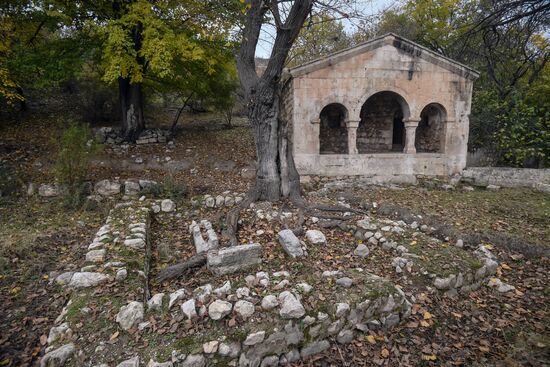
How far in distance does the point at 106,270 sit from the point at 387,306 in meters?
3.57

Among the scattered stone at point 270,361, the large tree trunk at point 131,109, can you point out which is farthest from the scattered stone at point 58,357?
A: the large tree trunk at point 131,109

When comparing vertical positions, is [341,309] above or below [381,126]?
below

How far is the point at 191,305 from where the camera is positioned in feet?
10.8

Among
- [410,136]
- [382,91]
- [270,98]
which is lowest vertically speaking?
[410,136]

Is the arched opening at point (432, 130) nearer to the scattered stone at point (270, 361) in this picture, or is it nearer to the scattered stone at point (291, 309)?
the scattered stone at point (291, 309)

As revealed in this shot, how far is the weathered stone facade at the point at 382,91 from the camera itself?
922cm

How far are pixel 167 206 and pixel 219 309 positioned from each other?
411 centimetres

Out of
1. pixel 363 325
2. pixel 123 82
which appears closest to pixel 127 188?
pixel 123 82

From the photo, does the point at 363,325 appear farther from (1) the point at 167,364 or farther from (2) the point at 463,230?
(2) the point at 463,230

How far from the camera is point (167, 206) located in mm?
6809

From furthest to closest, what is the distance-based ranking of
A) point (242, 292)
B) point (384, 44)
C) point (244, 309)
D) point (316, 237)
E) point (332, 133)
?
point (332, 133)
point (384, 44)
point (316, 237)
point (242, 292)
point (244, 309)

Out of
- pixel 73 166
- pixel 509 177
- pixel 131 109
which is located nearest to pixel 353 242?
pixel 73 166

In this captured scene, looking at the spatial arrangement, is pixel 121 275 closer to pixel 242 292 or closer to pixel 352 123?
pixel 242 292

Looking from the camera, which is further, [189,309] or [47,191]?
[47,191]
